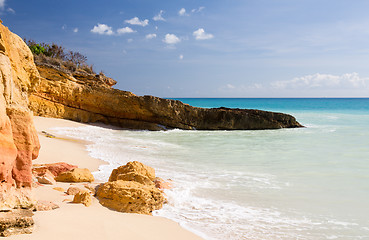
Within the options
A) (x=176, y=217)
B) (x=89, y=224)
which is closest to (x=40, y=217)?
(x=89, y=224)

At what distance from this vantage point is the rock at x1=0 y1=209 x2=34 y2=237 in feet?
9.19

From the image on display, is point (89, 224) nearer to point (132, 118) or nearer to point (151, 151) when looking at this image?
point (151, 151)

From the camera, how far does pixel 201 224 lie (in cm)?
421

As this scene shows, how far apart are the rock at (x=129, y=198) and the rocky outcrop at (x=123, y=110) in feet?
48.4

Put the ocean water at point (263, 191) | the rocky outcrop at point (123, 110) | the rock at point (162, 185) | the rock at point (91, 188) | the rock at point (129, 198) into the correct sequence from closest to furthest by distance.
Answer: the ocean water at point (263, 191)
the rock at point (129, 198)
the rock at point (91, 188)
the rock at point (162, 185)
the rocky outcrop at point (123, 110)

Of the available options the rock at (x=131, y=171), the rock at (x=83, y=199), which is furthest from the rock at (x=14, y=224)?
the rock at (x=131, y=171)

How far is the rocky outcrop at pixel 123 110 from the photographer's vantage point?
17938 mm

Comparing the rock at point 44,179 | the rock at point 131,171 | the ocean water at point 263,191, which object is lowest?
the ocean water at point 263,191

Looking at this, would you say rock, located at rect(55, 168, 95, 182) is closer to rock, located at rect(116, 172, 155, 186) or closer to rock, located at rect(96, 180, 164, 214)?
rock, located at rect(116, 172, 155, 186)

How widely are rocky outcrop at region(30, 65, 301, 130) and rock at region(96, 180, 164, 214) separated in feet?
48.4

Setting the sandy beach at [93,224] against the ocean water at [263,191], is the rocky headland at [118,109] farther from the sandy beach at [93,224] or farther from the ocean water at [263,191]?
the sandy beach at [93,224]

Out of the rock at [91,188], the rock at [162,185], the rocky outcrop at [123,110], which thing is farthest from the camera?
the rocky outcrop at [123,110]

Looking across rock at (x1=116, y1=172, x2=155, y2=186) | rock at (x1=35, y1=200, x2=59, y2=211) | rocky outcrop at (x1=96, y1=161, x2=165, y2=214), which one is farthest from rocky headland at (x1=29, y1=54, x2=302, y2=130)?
rock at (x1=35, y1=200, x2=59, y2=211)

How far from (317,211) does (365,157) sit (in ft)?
20.2
